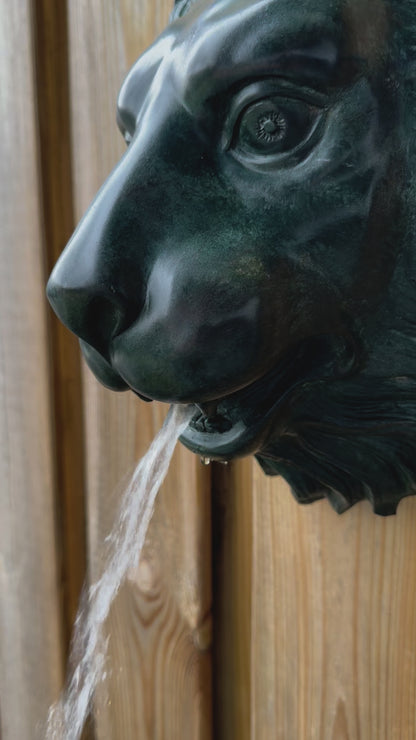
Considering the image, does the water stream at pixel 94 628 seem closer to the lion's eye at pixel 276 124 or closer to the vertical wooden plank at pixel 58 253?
the vertical wooden plank at pixel 58 253

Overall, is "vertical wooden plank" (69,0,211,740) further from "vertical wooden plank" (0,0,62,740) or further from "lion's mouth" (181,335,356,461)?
"lion's mouth" (181,335,356,461)

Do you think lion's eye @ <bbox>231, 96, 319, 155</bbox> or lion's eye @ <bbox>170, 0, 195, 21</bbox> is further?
lion's eye @ <bbox>170, 0, 195, 21</bbox>

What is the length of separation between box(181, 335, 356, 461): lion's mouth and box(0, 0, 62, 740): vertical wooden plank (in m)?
0.41

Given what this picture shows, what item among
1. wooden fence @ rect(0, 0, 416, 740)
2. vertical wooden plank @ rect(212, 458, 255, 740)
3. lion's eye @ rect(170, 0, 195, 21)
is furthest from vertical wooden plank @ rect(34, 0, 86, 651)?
lion's eye @ rect(170, 0, 195, 21)

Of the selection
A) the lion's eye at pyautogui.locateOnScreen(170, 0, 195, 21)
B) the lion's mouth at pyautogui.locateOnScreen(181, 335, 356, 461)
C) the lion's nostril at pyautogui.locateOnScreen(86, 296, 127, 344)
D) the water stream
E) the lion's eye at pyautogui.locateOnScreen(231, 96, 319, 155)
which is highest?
the lion's eye at pyautogui.locateOnScreen(170, 0, 195, 21)

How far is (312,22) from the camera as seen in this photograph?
0.99 feet

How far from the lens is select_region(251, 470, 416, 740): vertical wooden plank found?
0.46m

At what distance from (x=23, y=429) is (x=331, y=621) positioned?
0.42 m

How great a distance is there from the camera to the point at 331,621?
50 centimetres

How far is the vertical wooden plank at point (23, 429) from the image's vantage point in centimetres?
Answer: 71

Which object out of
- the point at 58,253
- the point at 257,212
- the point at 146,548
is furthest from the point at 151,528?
the point at 257,212

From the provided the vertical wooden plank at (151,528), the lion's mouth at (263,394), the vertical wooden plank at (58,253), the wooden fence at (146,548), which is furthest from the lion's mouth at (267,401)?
the vertical wooden plank at (58,253)

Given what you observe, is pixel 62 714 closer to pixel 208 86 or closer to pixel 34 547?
pixel 34 547

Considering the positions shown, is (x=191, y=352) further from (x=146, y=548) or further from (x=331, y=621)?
(x=146, y=548)
